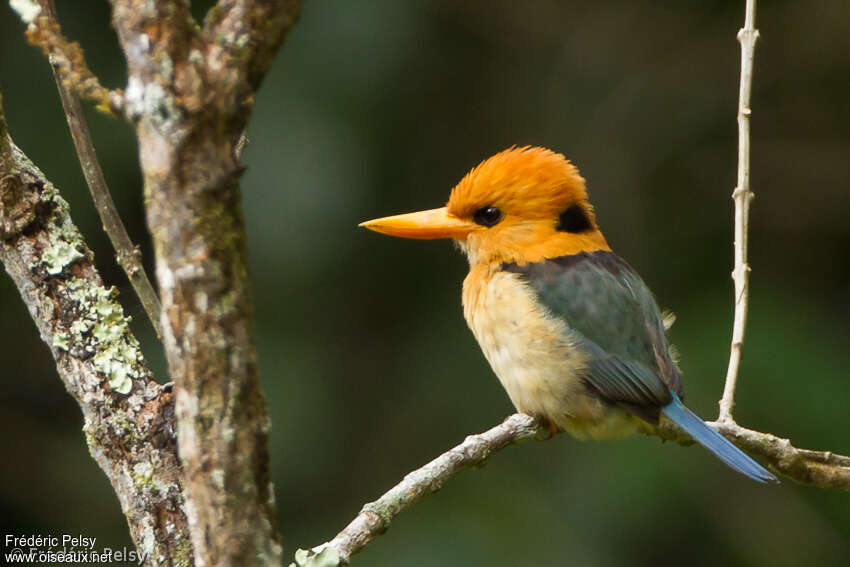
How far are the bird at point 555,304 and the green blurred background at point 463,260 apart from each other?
704mm

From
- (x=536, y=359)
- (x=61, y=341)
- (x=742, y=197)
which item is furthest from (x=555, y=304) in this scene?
(x=61, y=341)

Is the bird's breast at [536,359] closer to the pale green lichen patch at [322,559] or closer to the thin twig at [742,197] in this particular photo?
the thin twig at [742,197]

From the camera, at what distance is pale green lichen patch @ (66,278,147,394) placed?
159 centimetres

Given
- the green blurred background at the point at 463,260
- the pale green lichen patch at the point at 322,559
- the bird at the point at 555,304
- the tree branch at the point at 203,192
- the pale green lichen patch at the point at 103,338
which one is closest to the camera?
the tree branch at the point at 203,192

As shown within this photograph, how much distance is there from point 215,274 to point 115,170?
2.64 metres

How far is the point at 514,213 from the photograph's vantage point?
2.95m

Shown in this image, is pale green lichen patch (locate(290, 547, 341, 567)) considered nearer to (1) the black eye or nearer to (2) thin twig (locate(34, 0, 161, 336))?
(2) thin twig (locate(34, 0, 161, 336))

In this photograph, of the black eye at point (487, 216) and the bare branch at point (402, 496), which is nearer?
the bare branch at point (402, 496)

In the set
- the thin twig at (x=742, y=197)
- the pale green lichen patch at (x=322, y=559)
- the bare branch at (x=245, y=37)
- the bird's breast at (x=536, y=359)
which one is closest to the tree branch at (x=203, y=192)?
the bare branch at (x=245, y=37)

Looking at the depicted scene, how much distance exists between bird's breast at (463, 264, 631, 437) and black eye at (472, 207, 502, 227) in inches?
6.5

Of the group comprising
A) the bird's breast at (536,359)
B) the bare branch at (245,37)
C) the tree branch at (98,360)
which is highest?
the bare branch at (245,37)

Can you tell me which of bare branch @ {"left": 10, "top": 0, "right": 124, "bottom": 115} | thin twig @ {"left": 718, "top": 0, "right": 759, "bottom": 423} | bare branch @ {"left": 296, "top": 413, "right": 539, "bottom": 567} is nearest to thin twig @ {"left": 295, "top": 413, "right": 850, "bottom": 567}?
bare branch @ {"left": 296, "top": 413, "right": 539, "bottom": 567}

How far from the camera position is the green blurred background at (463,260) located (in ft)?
11.5

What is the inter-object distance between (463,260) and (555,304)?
1216mm
